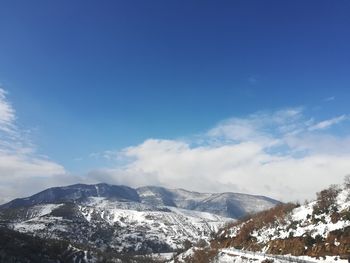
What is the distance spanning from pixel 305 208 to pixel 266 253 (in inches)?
1339

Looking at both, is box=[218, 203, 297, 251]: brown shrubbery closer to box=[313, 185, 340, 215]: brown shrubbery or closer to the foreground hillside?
the foreground hillside

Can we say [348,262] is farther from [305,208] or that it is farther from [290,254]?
[305,208]

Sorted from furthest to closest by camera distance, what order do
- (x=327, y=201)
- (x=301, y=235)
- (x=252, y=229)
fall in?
(x=252, y=229), (x=327, y=201), (x=301, y=235)

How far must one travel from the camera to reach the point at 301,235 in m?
124

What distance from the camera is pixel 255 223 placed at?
177750mm

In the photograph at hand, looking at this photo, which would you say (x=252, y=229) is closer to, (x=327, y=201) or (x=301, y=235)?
(x=327, y=201)

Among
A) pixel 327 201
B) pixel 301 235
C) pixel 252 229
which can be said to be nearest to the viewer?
pixel 301 235

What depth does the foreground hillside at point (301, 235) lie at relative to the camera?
4151 inches

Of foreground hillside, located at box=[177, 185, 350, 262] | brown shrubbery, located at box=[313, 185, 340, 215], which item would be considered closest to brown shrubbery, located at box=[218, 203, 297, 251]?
foreground hillside, located at box=[177, 185, 350, 262]

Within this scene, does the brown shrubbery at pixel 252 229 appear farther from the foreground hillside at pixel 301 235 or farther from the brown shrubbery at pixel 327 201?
the brown shrubbery at pixel 327 201

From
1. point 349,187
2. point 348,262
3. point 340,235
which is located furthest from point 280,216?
point 348,262

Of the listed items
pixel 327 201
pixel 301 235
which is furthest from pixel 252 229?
pixel 301 235

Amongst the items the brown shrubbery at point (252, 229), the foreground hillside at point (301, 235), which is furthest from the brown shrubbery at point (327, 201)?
the brown shrubbery at point (252, 229)

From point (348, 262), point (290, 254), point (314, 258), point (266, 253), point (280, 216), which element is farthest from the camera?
point (280, 216)
